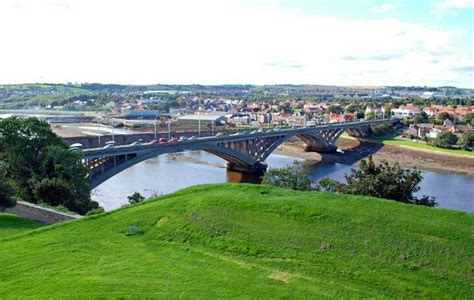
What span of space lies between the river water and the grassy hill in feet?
77.5

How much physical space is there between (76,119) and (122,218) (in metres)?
111

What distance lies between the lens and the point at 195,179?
53531 millimetres

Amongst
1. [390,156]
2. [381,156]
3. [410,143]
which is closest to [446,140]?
[410,143]

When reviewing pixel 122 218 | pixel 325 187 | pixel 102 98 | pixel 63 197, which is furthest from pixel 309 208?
pixel 102 98

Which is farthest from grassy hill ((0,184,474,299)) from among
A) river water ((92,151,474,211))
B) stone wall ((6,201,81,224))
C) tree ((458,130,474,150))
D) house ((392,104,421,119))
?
house ((392,104,421,119))

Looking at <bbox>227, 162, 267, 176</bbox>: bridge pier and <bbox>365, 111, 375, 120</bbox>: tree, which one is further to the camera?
<bbox>365, 111, 375, 120</bbox>: tree

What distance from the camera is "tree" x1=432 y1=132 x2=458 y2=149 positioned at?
7812 cm

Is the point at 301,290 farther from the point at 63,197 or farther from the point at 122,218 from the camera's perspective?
the point at 63,197

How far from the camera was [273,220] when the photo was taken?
1544 centimetres

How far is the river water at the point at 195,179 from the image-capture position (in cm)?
4528

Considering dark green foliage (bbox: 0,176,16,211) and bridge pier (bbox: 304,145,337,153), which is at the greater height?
dark green foliage (bbox: 0,176,16,211)

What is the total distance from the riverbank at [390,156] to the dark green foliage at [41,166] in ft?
157

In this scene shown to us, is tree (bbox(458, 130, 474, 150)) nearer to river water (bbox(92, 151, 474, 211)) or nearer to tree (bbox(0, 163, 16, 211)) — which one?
river water (bbox(92, 151, 474, 211))

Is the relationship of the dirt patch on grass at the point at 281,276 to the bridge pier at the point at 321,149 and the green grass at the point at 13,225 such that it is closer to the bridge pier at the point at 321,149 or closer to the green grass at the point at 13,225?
the green grass at the point at 13,225
